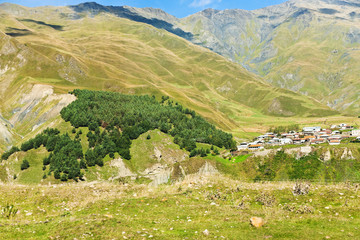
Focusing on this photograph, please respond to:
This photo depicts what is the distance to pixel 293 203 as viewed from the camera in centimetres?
2695

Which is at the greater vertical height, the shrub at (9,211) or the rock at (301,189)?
the rock at (301,189)

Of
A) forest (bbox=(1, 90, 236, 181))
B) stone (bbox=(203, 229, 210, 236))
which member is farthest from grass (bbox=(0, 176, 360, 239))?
forest (bbox=(1, 90, 236, 181))

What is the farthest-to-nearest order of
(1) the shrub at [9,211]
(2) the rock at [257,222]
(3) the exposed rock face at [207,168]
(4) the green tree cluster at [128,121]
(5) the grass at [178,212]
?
(4) the green tree cluster at [128,121] < (3) the exposed rock face at [207,168] < (1) the shrub at [9,211] < (2) the rock at [257,222] < (5) the grass at [178,212]

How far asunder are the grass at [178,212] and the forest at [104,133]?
93.1 metres

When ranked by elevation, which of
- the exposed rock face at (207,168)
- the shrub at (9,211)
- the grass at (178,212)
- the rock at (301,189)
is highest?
the rock at (301,189)

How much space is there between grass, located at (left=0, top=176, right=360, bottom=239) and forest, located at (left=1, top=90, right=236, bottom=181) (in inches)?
3666

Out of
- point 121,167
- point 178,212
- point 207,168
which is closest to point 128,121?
point 121,167

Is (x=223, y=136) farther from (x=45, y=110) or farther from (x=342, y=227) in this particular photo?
(x=342, y=227)

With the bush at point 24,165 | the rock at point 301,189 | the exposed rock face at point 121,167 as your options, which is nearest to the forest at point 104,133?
the exposed rock face at point 121,167

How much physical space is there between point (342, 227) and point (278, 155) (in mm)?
92325

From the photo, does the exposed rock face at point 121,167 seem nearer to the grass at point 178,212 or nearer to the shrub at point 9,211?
the grass at point 178,212

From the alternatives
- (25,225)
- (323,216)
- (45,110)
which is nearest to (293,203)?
(323,216)

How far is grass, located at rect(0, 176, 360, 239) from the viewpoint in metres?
19.9

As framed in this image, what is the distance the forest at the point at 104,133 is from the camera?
404 feet
